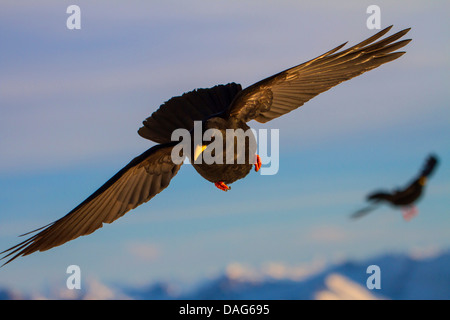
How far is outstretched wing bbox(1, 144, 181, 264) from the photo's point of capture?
731 cm

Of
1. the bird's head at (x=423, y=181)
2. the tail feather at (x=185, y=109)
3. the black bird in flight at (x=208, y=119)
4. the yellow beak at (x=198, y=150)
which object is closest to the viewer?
the bird's head at (x=423, y=181)

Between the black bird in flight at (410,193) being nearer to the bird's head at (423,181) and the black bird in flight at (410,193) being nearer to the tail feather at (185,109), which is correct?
the bird's head at (423,181)

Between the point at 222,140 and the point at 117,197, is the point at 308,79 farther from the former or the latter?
the point at 117,197

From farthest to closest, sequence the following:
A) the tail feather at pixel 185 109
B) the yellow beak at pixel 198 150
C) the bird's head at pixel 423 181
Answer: the tail feather at pixel 185 109, the yellow beak at pixel 198 150, the bird's head at pixel 423 181

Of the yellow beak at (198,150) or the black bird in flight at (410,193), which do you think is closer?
the black bird in flight at (410,193)

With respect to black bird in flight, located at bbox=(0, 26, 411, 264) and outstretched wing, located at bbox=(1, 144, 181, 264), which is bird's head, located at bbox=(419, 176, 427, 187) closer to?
black bird in flight, located at bbox=(0, 26, 411, 264)

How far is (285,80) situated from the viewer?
7.81 meters

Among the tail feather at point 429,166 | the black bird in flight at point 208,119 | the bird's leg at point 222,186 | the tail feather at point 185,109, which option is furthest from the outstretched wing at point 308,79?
the tail feather at point 429,166

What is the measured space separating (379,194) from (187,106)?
17.4ft

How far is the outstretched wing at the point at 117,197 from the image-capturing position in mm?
7309

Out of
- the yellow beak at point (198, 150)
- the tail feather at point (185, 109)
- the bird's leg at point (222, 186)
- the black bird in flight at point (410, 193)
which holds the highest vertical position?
the tail feather at point (185, 109)

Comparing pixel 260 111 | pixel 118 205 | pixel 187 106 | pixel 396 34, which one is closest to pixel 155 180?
pixel 118 205

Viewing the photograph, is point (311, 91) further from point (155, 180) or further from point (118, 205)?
point (118, 205)

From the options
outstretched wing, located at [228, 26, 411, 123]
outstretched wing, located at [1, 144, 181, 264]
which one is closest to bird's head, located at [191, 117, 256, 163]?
outstretched wing, located at [228, 26, 411, 123]
